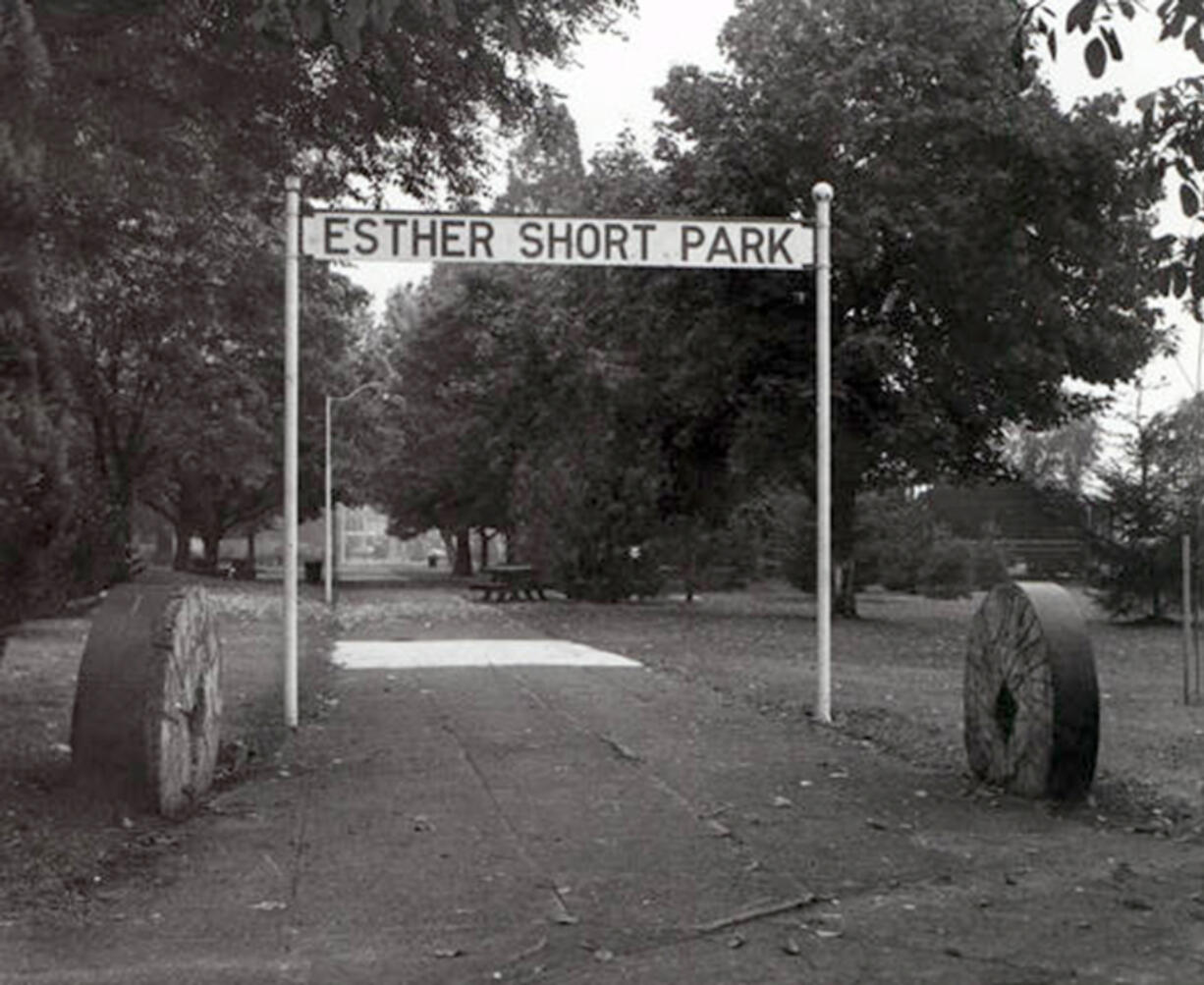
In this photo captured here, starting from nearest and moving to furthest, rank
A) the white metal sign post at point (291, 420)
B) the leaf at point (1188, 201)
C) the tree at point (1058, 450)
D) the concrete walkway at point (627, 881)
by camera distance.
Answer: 1. the concrete walkway at point (627, 881)
2. the leaf at point (1188, 201)
3. the white metal sign post at point (291, 420)
4. the tree at point (1058, 450)

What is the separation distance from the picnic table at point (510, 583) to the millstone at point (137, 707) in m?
28.9

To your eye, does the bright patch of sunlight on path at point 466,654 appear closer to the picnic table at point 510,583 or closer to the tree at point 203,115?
the tree at point 203,115

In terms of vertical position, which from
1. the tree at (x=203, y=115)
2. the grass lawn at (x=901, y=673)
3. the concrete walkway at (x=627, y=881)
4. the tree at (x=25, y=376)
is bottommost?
the grass lawn at (x=901, y=673)

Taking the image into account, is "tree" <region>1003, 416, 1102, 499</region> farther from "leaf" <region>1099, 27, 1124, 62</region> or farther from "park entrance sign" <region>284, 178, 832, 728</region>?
A: "leaf" <region>1099, 27, 1124, 62</region>

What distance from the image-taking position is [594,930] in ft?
18.2

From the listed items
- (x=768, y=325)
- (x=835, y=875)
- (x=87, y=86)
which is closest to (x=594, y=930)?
(x=835, y=875)

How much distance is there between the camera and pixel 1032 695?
833 cm

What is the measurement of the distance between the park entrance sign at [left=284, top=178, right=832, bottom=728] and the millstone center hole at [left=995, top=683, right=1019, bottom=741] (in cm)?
321

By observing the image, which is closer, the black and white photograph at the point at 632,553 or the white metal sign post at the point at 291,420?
the black and white photograph at the point at 632,553

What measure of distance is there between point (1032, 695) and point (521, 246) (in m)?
4.98

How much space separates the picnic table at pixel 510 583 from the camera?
121 feet

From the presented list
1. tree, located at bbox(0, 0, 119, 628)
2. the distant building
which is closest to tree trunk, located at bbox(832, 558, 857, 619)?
tree, located at bbox(0, 0, 119, 628)

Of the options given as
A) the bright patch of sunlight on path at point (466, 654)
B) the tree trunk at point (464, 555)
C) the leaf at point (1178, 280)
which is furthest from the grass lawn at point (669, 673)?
the tree trunk at point (464, 555)

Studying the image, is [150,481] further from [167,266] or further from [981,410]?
[981,410]
